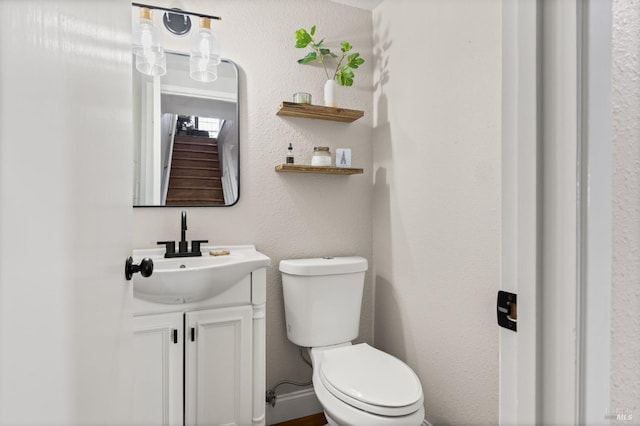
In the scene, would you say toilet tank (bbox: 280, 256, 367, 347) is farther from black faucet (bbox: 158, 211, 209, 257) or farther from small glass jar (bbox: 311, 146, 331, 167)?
small glass jar (bbox: 311, 146, 331, 167)

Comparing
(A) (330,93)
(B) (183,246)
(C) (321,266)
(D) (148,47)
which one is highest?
(D) (148,47)

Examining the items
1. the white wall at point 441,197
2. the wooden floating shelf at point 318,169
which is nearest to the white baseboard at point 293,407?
the white wall at point 441,197

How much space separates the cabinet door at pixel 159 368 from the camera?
4.00ft

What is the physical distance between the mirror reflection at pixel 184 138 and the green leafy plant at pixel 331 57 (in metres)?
0.39

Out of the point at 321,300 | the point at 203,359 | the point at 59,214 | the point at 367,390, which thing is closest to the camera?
the point at 59,214

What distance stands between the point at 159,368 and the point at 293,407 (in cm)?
85

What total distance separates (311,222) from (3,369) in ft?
5.31

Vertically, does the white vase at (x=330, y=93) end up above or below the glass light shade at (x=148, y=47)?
below

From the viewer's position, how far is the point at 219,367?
1.35 meters

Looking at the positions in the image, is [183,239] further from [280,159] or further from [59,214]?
[59,214]

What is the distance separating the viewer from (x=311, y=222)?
189 cm

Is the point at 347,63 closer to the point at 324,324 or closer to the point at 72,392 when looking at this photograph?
the point at 324,324

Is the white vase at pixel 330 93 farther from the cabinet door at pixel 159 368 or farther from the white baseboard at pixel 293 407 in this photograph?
the white baseboard at pixel 293 407

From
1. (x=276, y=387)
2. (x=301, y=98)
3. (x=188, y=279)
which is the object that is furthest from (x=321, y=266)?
(x=301, y=98)
